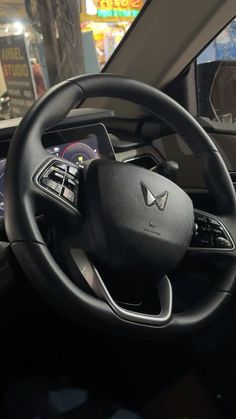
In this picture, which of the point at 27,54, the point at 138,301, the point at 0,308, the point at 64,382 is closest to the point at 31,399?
the point at 64,382

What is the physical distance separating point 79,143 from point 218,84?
0.89 metres

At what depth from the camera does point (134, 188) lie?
0.96 metres

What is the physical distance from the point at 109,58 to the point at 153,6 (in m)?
0.30

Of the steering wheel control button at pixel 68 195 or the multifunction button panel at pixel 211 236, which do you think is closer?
the steering wheel control button at pixel 68 195

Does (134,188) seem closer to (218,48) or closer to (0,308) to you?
(0,308)

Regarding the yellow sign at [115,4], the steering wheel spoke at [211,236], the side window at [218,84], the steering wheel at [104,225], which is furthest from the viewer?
the yellow sign at [115,4]

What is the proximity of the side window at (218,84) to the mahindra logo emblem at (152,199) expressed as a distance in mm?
987

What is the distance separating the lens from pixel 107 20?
94.7 inches

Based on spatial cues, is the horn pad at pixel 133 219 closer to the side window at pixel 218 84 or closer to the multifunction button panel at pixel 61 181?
the multifunction button panel at pixel 61 181

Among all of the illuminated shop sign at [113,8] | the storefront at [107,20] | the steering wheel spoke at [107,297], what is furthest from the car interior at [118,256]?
the illuminated shop sign at [113,8]

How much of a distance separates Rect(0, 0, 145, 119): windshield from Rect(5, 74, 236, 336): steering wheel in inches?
29.7

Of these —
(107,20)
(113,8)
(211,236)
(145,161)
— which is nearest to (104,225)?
(211,236)

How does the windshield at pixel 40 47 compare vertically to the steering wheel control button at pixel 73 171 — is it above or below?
above

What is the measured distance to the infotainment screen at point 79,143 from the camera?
1.23 meters
